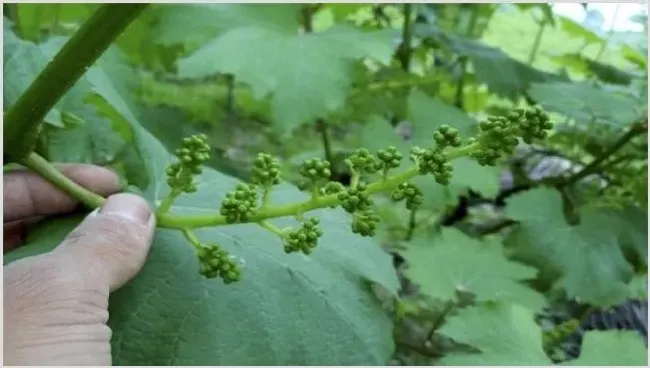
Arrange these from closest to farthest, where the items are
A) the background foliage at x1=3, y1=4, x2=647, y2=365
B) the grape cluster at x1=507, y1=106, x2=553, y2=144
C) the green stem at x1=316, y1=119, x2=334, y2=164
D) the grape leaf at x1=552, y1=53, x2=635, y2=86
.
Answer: the grape cluster at x1=507, y1=106, x2=553, y2=144 < the background foliage at x1=3, y1=4, x2=647, y2=365 < the green stem at x1=316, y1=119, x2=334, y2=164 < the grape leaf at x1=552, y1=53, x2=635, y2=86

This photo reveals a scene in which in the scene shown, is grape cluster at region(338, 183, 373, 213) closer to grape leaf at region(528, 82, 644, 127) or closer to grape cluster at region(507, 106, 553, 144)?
grape cluster at region(507, 106, 553, 144)

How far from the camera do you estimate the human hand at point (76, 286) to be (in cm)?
73

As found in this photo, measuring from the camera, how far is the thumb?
2.52 feet

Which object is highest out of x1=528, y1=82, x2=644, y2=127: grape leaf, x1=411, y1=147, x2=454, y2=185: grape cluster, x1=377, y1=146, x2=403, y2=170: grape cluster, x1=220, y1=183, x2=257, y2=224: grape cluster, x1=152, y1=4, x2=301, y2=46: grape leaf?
x1=411, y1=147, x2=454, y2=185: grape cluster

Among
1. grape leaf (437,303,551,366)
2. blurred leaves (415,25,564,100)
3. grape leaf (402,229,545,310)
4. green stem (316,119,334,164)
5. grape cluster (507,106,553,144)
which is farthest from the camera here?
blurred leaves (415,25,564,100)

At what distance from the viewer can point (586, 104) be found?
1.43m

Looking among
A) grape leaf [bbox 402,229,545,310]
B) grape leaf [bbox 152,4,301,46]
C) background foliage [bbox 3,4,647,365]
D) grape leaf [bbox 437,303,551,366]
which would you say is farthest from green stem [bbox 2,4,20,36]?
grape leaf [bbox 437,303,551,366]

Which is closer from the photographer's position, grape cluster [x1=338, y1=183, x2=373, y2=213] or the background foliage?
grape cluster [x1=338, y1=183, x2=373, y2=213]

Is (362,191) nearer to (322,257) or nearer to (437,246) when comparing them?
(322,257)

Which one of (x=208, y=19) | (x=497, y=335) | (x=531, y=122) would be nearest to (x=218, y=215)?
(x=531, y=122)

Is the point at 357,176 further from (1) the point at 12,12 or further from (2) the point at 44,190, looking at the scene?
(1) the point at 12,12

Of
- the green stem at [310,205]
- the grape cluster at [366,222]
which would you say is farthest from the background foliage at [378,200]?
the grape cluster at [366,222]

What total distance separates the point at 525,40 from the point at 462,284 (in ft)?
3.99

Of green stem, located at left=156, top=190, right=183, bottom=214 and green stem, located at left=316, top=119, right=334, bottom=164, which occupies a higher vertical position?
green stem, located at left=156, top=190, right=183, bottom=214
